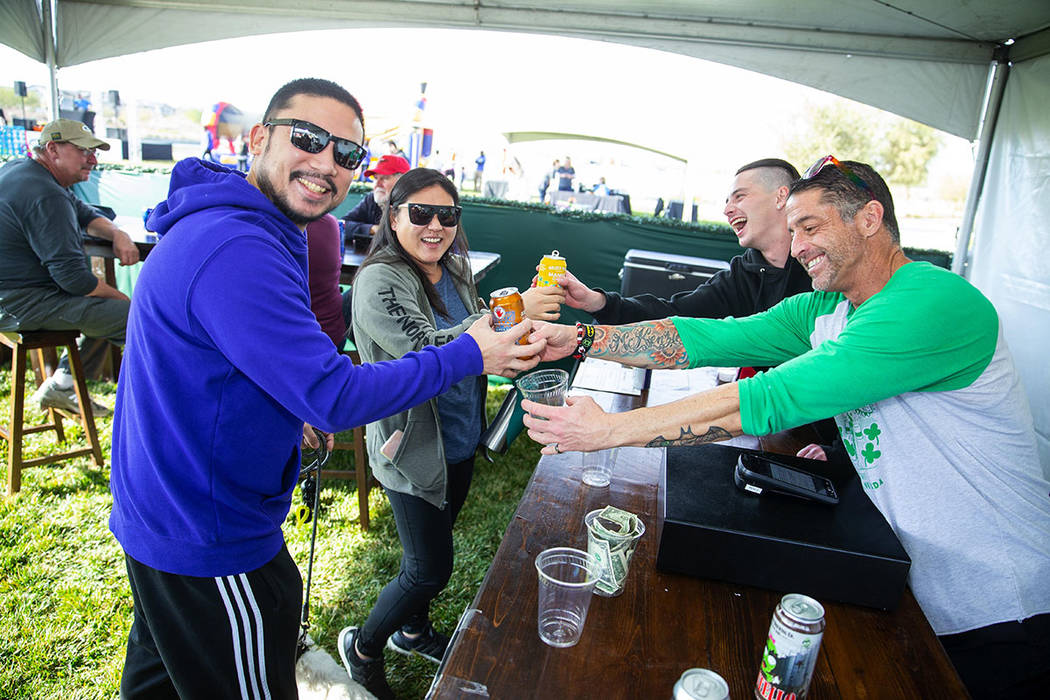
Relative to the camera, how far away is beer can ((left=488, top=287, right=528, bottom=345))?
200 cm

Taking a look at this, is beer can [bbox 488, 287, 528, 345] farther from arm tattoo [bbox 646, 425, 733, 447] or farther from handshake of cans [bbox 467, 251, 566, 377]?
arm tattoo [bbox 646, 425, 733, 447]

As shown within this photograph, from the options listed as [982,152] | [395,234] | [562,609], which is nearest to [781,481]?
[562,609]

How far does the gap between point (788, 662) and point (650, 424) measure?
30.1 inches

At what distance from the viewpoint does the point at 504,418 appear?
2771 mm

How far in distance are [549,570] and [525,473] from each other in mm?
3355

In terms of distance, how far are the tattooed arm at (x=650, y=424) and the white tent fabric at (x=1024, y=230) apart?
421 cm

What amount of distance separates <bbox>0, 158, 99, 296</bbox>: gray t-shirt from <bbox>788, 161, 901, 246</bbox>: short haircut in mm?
4703

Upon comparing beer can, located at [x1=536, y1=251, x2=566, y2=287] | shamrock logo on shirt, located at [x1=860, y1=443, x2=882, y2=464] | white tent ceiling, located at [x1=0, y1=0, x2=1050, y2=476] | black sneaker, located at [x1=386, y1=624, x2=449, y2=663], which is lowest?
black sneaker, located at [x1=386, y1=624, x2=449, y2=663]

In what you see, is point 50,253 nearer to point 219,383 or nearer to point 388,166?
point 388,166

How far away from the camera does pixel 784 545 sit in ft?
4.96

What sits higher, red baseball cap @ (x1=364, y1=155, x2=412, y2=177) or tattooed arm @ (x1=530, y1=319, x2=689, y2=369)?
red baseball cap @ (x1=364, y1=155, x2=412, y2=177)

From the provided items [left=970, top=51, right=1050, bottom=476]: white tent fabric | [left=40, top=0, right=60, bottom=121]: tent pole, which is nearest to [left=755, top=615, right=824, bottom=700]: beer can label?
[left=970, top=51, right=1050, bottom=476]: white tent fabric

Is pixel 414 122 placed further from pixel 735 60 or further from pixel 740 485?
pixel 740 485

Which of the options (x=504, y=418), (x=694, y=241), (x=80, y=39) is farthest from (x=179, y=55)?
(x=504, y=418)
